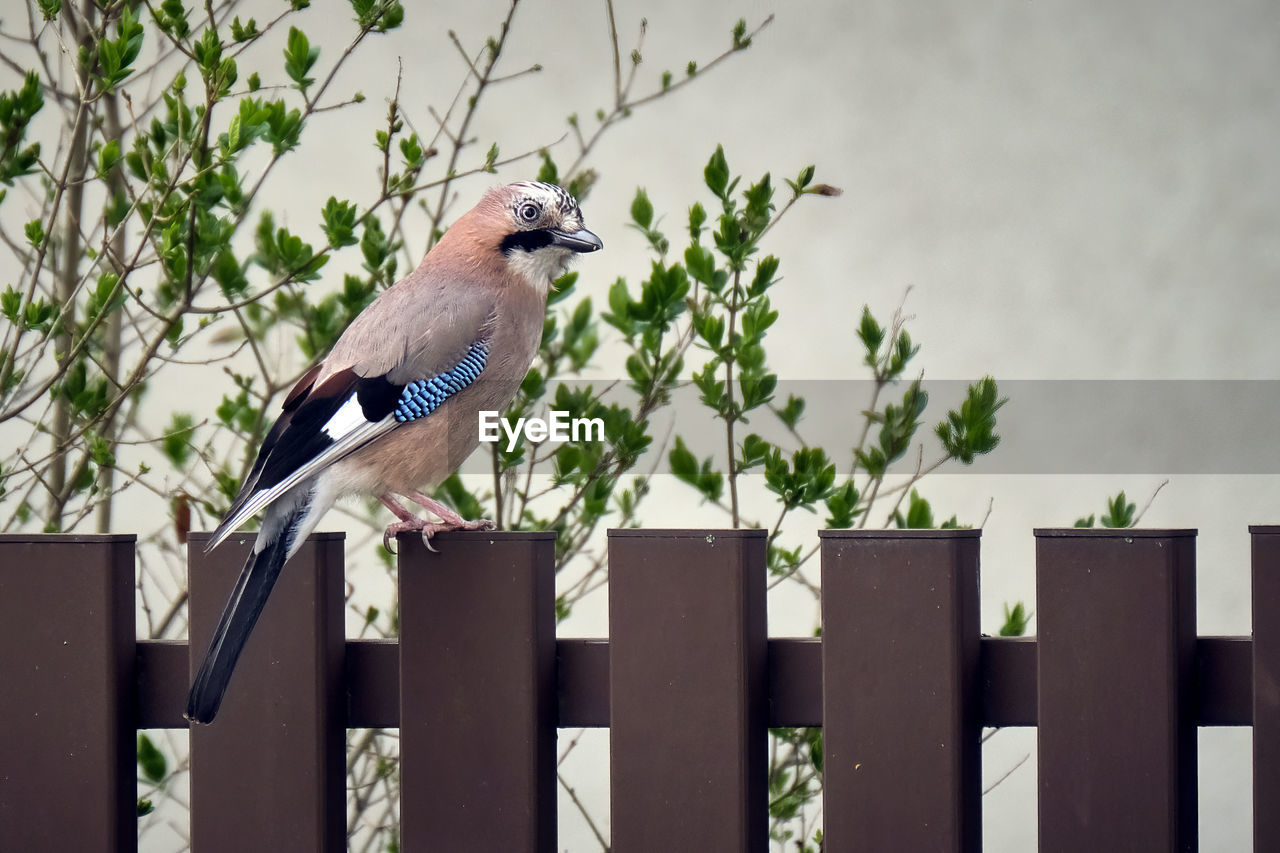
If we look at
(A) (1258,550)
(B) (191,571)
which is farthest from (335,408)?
(A) (1258,550)

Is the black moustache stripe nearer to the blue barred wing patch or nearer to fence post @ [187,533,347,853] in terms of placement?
the blue barred wing patch

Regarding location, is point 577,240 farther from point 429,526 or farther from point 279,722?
point 279,722

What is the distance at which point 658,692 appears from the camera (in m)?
1.95

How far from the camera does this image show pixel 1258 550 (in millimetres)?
1874

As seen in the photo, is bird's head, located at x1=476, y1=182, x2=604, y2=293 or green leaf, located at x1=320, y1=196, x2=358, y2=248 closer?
bird's head, located at x1=476, y1=182, x2=604, y2=293

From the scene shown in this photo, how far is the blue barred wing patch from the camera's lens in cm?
221

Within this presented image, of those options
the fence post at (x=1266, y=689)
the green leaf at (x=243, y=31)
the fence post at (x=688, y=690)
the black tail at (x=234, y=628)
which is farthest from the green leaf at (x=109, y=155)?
the fence post at (x=1266, y=689)

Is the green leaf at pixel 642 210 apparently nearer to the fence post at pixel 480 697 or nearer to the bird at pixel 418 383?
the bird at pixel 418 383

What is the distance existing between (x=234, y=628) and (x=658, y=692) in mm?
566

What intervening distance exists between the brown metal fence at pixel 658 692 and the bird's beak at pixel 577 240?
517 millimetres

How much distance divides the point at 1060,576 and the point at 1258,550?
25 centimetres

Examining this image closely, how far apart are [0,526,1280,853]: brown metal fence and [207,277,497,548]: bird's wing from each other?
12 centimetres

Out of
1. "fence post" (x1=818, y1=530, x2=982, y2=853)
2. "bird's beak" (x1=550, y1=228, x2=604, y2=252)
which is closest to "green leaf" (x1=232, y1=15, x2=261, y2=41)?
"bird's beak" (x1=550, y1=228, x2=604, y2=252)

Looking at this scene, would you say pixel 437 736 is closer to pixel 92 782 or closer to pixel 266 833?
pixel 266 833
